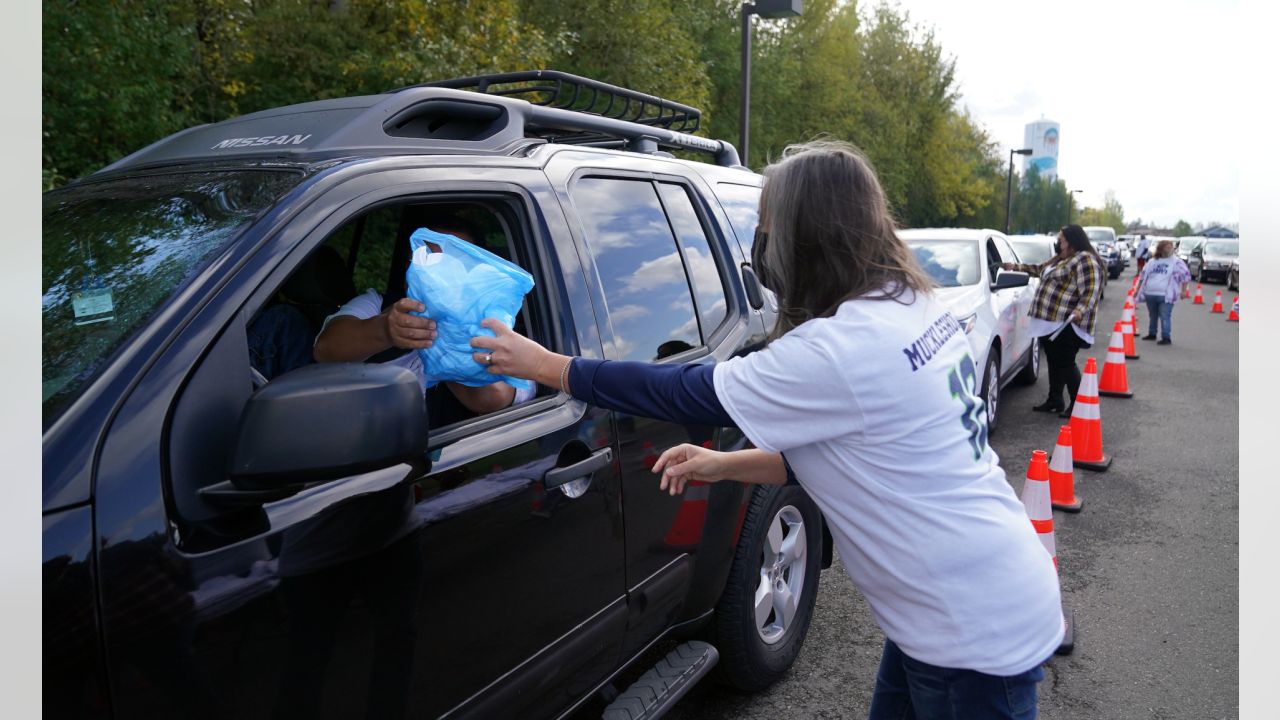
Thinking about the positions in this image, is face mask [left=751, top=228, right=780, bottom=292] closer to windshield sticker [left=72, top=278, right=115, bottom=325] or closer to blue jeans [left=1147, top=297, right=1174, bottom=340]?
windshield sticker [left=72, top=278, right=115, bottom=325]

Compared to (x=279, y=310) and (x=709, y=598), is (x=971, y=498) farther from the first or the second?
(x=279, y=310)

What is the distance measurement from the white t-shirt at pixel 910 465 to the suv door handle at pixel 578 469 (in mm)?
574

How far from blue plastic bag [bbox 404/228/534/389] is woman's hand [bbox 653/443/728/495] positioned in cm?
49

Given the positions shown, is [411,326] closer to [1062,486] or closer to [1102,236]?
[1062,486]

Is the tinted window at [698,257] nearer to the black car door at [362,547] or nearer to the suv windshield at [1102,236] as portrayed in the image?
the black car door at [362,547]

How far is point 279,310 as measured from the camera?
2.74 meters

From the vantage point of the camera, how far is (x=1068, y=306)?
8.63 m

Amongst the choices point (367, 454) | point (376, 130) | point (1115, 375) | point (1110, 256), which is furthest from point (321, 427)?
point (1110, 256)

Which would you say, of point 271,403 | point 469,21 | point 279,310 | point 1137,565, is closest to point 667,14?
point 469,21

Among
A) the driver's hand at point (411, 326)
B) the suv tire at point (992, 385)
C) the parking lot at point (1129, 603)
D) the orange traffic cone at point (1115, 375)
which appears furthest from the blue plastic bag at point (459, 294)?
the orange traffic cone at point (1115, 375)

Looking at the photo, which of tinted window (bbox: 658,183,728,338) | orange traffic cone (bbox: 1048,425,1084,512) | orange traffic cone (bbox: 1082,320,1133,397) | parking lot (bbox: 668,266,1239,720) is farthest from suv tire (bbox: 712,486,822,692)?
orange traffic cone (bbox: 1082,320,1133,397)

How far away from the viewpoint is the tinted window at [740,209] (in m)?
3.49

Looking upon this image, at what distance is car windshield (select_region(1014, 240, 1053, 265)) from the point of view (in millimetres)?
17688

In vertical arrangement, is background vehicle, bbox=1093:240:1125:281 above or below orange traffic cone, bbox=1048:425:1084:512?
above
